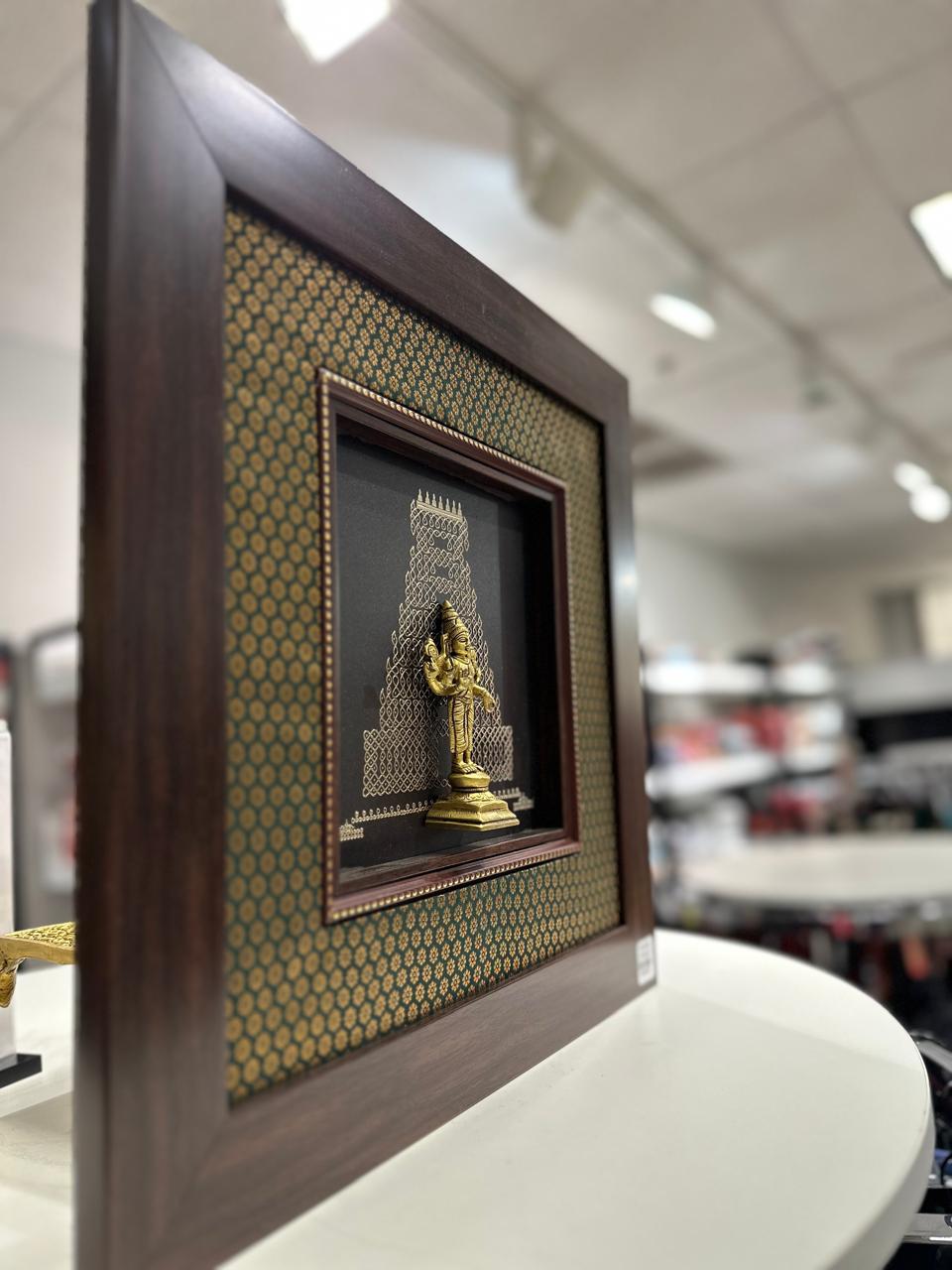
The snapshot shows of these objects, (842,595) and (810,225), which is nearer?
(810,225)

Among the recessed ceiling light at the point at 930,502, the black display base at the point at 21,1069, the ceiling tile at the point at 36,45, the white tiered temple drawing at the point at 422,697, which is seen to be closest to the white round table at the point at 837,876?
the white tiered temple drawing at the point at 422,697

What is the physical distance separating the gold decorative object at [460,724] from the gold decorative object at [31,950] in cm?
32

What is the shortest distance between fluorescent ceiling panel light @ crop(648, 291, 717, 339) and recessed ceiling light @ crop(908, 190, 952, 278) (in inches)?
26.0

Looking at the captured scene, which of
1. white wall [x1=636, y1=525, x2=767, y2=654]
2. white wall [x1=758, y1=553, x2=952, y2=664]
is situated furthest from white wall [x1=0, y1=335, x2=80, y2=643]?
white wall [x1=758, y1=553, x2=952, y2=664]

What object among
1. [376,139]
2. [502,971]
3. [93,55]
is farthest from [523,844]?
[376,139]

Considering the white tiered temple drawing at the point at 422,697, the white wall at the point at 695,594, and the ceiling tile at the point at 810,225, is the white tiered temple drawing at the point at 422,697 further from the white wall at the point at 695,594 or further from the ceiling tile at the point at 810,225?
the white wall at the point at 695,594

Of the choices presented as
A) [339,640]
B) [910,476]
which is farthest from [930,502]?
[339,640]

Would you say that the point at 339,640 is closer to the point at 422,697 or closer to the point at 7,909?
the point at 422,697

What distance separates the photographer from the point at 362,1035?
2.12 ft

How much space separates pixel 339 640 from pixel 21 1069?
504mm

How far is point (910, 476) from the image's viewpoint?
17.7 ft

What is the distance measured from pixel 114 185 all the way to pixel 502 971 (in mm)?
710

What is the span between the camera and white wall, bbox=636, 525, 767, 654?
6.28 meters

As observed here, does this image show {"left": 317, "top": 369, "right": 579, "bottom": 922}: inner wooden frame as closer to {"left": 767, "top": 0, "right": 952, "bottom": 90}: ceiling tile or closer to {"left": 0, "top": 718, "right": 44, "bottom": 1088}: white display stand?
{"left": 0, "top": 718, "right": 44, "bottom": 1088}: white display stand
